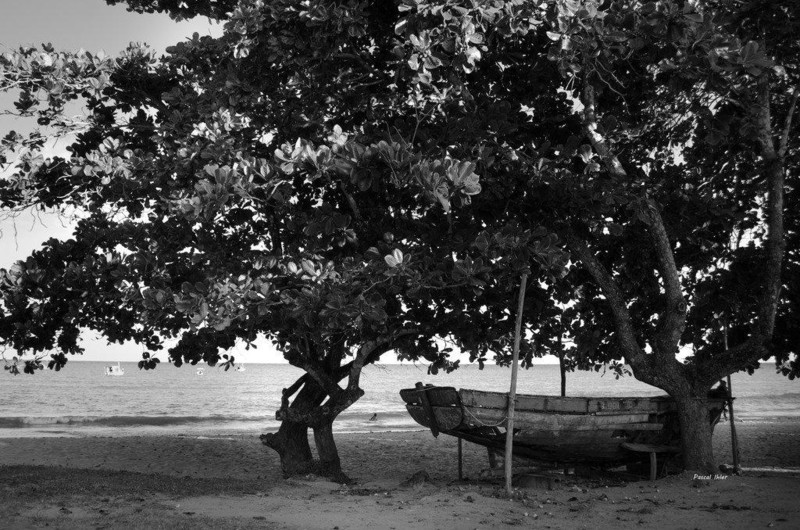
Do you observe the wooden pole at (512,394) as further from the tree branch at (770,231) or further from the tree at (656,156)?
the tree branch at (770,231)

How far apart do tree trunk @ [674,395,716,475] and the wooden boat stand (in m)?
0.28

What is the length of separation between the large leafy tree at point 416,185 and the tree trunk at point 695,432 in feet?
0.10

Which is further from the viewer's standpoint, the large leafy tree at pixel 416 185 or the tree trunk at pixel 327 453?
the tree trunk at pixel 327 453

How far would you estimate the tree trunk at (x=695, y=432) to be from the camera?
346 inches

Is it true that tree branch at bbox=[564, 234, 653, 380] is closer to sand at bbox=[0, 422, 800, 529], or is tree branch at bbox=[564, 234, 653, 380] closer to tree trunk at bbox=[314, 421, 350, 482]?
sand at bbox=[0, 422, 800, 529]

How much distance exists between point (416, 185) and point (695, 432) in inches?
208

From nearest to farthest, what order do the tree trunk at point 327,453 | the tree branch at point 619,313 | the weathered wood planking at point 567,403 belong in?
the weathered wood planking at point 567,403 < the tree branch at point 619,313 < the tree trunk at point 327,453

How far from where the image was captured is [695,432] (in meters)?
8.87

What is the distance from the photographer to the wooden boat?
8414 mm

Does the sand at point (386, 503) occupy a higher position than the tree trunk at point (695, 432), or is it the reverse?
the tree trunk at point (695, 432)

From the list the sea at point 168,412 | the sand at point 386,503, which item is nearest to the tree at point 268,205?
the sand at point 386,503

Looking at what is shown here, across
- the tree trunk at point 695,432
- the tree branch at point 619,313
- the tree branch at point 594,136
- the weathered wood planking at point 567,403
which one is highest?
the tree branch at point 594,136

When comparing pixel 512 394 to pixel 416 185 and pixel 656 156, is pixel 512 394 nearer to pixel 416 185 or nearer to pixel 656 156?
pixel 416 185

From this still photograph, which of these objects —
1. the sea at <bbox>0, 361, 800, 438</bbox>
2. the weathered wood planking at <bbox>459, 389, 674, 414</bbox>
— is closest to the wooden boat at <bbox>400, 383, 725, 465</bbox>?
the weathered wood planking at <bbox>459, 389, 674, 414</bbox>
